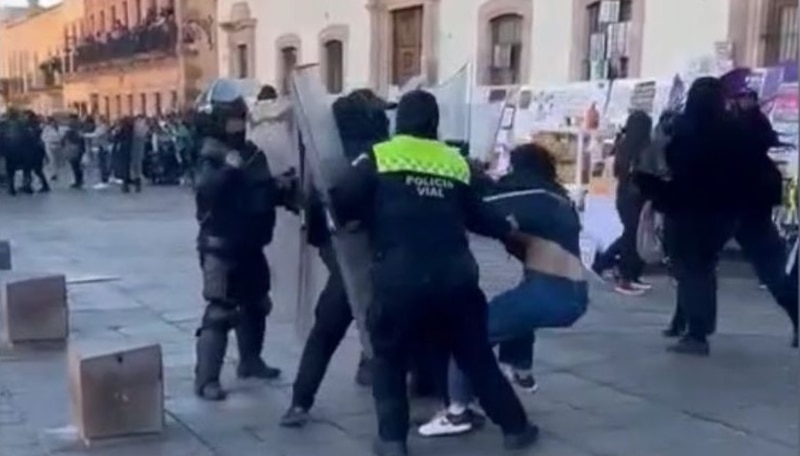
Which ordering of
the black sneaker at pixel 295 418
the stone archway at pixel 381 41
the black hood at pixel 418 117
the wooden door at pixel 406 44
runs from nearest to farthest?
the black hood at pixel 418 117
the black sneaker at pixel 295 418
the wooden door at pixel 406 44
the stone archway at pixel 381 41

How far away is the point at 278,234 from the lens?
7.51 metres

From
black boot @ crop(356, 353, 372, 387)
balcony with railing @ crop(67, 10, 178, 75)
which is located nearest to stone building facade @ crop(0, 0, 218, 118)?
balcony with railing @ crop(67, 10, 178, 75)

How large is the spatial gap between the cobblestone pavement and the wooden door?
11606mm

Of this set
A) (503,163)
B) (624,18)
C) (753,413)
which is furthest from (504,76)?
(753,413)

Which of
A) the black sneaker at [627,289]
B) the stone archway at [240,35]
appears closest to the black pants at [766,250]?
the black sneaker at [627,289]

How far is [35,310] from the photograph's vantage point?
909 centimetres

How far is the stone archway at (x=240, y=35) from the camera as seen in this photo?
3047 centimetres

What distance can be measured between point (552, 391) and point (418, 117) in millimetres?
2377

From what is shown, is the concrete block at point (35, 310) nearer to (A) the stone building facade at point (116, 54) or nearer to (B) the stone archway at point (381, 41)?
(B) the stone archway at point (381, 41)

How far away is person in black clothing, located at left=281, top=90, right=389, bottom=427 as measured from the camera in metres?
6.46

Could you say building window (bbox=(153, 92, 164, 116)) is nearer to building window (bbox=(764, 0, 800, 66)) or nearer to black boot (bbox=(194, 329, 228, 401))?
building window (bbox=(764, 0, 800, 66))

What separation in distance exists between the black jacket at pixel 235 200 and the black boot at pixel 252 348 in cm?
61

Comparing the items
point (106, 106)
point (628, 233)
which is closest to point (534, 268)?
point (628, 233)

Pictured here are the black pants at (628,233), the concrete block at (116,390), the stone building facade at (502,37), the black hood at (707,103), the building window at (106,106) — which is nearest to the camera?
the concrete block at (116,390)
